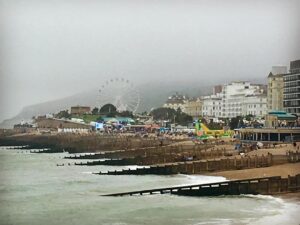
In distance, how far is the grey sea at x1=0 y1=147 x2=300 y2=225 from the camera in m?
4.54

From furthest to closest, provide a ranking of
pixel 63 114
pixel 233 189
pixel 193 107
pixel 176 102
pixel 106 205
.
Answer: pixel 193 107, pixel 63 114, pixel 176 102, pixel 233 189, pixel 106 205

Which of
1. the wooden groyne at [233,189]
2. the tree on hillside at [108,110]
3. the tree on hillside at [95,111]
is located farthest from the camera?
the tree on hillside at [108,110]

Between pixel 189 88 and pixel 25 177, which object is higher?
pixel 189 88

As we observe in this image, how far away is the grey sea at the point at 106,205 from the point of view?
4535mm

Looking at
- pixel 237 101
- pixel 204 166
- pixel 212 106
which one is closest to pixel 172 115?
pixel 212 106

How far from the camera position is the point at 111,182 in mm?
6066

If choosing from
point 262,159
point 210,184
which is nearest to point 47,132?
point 210,184

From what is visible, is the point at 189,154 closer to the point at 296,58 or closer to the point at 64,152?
the point at 64,152

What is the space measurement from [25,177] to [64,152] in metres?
1.93

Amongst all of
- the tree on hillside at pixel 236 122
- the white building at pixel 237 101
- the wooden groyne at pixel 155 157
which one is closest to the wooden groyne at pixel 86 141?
the wooden groyne at pixel 155 157

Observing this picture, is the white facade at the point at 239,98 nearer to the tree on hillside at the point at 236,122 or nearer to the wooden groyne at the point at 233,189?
the tree on hillside at the point at 236,122

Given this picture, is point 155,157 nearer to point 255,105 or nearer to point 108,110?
point 108,110

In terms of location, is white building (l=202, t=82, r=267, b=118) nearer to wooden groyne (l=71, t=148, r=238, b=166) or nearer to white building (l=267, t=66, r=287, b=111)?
white building (l=267, t=66, r=287, b=111)

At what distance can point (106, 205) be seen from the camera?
4977 mm
